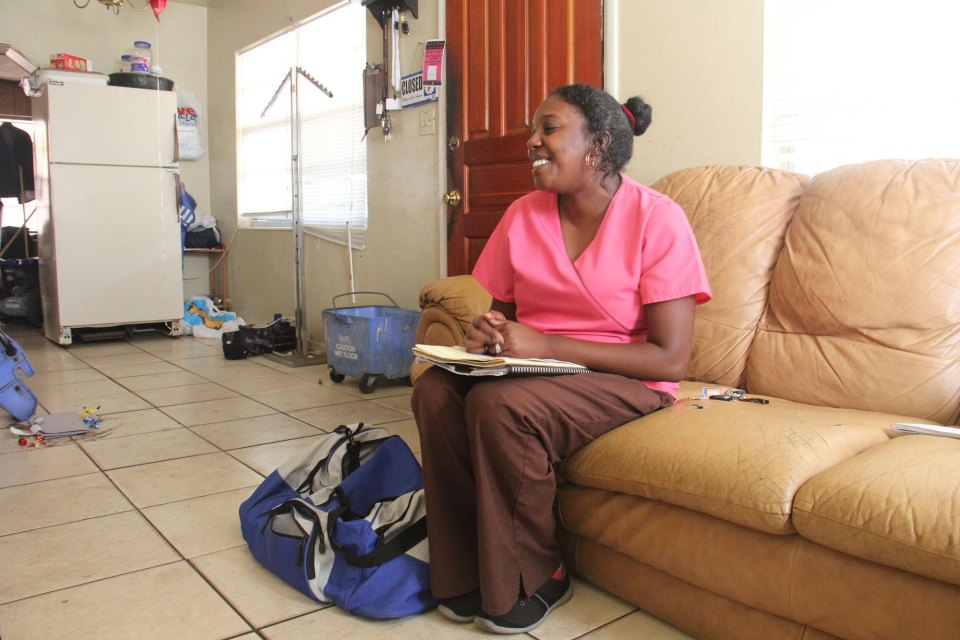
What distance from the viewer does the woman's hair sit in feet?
5.80

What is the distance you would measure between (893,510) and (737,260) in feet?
3.49

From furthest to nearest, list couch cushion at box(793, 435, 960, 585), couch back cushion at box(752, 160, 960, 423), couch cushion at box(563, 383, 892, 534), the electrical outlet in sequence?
the electrical outlet
couch back cushion at box(752, 160, 960, 423)
couch cushion at box(563, 383, 892, 534)
couch cushion at box(793, 435, 960, 585)

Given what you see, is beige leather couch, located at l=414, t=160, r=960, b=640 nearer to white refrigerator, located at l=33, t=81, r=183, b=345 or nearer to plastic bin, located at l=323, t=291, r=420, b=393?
plastic bin, located at l=323, t=291, r=420, b=393

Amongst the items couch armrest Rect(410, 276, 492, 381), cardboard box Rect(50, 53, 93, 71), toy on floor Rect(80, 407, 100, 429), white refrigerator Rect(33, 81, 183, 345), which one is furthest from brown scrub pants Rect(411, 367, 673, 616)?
cardboard box Rect(50, 53, 93, 71)

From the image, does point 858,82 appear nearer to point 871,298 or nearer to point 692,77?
point 692,77

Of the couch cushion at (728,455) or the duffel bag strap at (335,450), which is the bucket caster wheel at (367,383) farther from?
the couch cushion at (728,455)

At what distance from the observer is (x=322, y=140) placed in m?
4.93

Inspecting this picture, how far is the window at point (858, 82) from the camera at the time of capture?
6.93 ft

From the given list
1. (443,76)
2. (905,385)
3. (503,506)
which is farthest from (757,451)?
(443,76)

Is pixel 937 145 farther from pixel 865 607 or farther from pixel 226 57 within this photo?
pixel 226 57

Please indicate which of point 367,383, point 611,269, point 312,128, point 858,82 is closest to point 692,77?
point 858,82

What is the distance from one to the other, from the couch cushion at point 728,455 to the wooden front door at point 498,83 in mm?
1765

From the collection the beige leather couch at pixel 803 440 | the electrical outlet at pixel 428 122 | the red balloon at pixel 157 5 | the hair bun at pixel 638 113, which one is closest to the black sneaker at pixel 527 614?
the beige leather couch at pixel 803 440

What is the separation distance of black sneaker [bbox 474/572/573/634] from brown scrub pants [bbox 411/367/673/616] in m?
0.04
